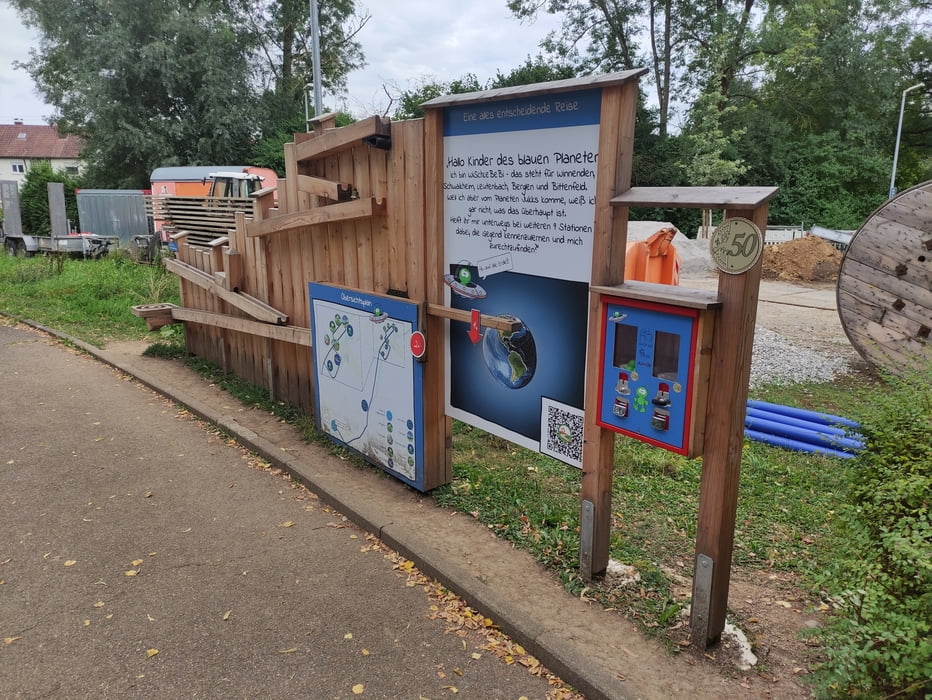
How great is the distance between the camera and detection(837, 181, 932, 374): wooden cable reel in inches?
303

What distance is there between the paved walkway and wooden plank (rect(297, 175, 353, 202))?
2.12 meters

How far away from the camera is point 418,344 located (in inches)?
184

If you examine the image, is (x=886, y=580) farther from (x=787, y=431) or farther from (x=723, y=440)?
(x=787, y=431)

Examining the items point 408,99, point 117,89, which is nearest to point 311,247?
point 408,99

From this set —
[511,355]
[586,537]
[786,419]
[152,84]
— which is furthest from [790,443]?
[152,84]

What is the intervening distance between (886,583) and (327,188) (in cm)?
439

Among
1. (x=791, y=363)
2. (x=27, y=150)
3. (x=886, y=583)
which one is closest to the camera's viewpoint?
(x=886, y=583)

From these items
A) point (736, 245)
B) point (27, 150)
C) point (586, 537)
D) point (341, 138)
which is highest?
point (27, 150)

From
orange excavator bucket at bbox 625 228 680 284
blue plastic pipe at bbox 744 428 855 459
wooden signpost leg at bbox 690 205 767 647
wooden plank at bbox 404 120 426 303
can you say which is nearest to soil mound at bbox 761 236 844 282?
orange excavator bucket at bbox 625 228 680 284

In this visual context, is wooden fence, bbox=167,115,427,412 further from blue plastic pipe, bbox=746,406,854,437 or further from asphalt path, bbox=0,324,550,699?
blue plastic pipe, bbox=746,406,854,437

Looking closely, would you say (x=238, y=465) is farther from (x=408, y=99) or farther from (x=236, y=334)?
(x=408, y=99)

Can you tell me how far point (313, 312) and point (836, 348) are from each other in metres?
8.42

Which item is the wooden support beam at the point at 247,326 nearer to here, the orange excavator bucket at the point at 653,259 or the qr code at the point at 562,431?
the qr code at the point at 562,431

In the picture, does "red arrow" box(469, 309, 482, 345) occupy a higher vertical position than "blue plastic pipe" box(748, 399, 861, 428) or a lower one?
higher
